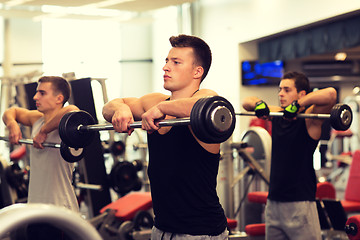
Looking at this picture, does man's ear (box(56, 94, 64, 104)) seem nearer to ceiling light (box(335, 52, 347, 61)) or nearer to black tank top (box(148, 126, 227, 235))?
black tank top (box(148, 126, 227, 235))

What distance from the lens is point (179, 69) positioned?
5.70ft

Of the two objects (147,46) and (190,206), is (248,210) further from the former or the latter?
(147,46)

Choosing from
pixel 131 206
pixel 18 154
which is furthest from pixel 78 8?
pixel 131 206

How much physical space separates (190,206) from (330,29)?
5218 millimetres

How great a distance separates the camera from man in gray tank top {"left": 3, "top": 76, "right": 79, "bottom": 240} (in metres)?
2.58

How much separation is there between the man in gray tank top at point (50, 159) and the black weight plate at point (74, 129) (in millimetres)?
649

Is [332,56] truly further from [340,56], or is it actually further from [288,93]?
[288,93]

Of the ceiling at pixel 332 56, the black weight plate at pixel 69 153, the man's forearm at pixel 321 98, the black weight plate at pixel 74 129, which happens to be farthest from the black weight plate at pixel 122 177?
the ceiling at pixel 332 56

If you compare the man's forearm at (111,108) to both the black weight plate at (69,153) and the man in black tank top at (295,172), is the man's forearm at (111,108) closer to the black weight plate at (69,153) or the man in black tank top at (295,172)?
the black weight plate at (69,153)

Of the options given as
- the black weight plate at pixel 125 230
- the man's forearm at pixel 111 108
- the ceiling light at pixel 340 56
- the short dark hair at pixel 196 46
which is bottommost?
the black weight plate at pixel 125 230

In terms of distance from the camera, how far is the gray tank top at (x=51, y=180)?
258 centimetres

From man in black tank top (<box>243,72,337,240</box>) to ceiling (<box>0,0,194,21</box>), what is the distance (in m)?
5.69

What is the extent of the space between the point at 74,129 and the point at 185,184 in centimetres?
59

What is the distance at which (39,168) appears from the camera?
2648 mm
